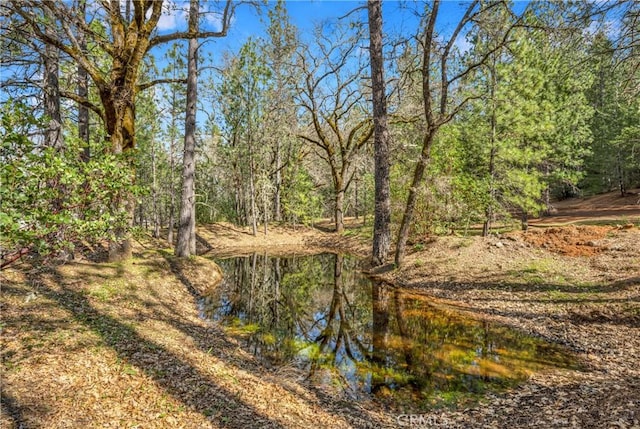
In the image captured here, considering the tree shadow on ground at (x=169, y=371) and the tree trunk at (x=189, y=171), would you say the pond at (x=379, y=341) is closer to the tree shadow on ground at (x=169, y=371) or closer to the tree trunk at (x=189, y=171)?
the tree shadow on ground at (x=169, y=371)

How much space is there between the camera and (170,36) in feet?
32.1

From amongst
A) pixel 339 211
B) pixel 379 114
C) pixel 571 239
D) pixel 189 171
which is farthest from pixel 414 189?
pixel 339 211

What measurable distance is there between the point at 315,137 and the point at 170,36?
20.7 metres

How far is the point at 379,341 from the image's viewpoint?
24.7ft

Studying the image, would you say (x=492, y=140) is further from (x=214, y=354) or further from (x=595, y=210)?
(x=595, y=210)

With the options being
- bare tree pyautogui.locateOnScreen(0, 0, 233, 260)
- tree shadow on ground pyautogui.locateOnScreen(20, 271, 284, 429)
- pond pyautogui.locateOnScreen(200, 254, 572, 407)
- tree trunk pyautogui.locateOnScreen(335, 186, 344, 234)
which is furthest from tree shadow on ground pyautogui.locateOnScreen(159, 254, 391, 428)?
tree trunk pyautogui.locateOnScreen(335, 186, 344, 234)

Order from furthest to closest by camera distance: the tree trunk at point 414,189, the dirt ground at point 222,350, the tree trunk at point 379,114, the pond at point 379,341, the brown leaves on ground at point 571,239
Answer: the tree trunk at point 379,114 → the tree trunk at point 414,189 → the brown leaves on ground at point 571,239 → the pond at point 379,341 → the dirt ground at point 222,350

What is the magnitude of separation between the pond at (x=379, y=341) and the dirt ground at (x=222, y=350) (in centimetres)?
44

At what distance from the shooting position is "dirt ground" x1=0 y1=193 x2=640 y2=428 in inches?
161

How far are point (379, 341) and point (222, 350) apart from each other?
134 inches

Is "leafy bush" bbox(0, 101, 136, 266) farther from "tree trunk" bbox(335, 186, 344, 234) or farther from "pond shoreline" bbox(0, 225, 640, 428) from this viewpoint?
"tree trunk" bbox(335, 186, 344, 234)

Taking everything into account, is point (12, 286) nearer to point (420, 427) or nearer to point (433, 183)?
point (420, 427)

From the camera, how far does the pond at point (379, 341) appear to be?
19.0 ft

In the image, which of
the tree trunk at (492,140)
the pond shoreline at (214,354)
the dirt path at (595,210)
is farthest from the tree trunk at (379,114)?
the dirt path at (595,210)
